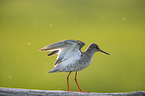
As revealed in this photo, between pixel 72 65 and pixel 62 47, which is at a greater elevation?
pixel 62 47

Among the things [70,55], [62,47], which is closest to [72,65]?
[70,55]

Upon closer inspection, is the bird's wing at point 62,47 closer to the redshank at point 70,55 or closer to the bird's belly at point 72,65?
the redshank at point 70,55

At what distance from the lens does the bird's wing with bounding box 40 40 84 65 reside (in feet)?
10.5

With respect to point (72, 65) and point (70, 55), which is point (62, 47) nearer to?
point (70, 55)

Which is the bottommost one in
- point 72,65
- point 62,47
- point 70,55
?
point 72,65

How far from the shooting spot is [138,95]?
116 inches

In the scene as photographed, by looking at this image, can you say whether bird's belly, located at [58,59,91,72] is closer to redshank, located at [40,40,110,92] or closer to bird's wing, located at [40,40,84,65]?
redshank, located at [40,40,110,92]

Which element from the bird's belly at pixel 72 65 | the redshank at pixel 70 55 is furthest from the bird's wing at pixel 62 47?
the bird's belly at pixel 72 65

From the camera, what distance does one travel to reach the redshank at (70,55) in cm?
322

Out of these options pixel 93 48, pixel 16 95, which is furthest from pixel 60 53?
pixel 16 95

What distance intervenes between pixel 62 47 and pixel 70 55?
20 cm

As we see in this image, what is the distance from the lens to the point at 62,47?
330 cm

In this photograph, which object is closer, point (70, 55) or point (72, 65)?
point (72, 65)

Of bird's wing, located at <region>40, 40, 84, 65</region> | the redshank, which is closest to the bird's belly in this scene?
the redshank
